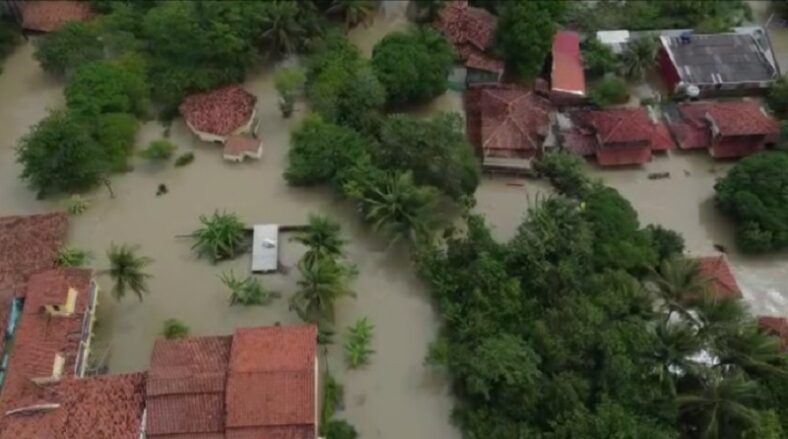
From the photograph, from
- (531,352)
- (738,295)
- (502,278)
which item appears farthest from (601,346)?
(738,295)

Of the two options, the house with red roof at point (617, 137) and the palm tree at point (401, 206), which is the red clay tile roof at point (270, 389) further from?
the house with red roof at point (617, 137)

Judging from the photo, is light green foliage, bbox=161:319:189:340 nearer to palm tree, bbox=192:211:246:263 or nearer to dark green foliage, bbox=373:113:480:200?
palm tree, bbox=192:211:246:263

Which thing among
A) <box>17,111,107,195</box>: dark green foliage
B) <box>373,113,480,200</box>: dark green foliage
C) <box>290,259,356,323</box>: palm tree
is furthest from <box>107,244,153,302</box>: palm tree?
<box>373,113,480,200</box>: dark green foliage

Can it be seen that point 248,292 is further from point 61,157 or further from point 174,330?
point 61,157

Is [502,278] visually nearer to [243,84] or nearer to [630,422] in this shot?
[630,422]

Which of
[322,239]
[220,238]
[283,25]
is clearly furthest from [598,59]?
[220,238]
